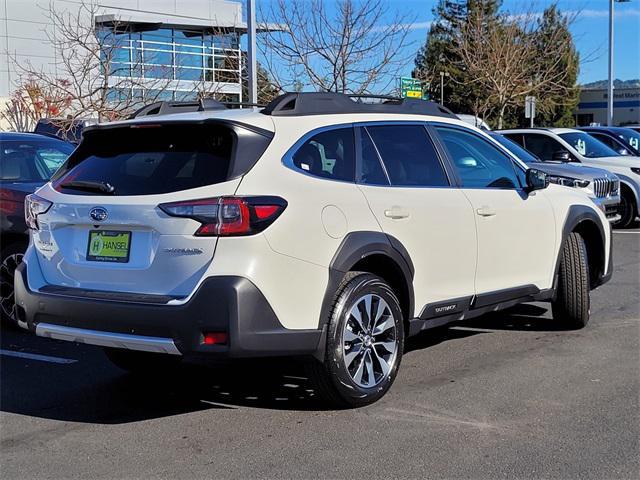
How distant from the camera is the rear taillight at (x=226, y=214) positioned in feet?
14.7

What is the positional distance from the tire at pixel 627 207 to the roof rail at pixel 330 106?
420 inches

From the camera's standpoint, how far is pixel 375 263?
17.5 ft

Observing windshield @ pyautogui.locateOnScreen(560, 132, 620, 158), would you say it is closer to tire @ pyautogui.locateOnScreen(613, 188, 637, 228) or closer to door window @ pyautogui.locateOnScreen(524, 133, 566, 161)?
door window @ pyautogui.locateOnScreen(524, 133, 566, 161)

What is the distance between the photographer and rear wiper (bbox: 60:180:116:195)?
16.2ft

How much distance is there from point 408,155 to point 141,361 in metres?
2.44

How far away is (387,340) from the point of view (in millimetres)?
5340

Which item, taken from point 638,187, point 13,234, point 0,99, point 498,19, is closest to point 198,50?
point 0,99

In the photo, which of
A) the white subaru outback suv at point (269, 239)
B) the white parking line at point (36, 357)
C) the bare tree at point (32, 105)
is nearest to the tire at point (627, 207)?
the white subaru outback suv at point (269, 239)

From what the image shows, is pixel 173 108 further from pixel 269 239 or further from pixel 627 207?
pixel 627 207

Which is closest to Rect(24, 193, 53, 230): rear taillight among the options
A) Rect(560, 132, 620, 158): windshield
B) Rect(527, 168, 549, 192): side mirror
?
Rect(527, 168, 549, 192): side mirror

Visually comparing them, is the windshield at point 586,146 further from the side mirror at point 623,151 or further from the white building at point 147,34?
the white building at point 147,34

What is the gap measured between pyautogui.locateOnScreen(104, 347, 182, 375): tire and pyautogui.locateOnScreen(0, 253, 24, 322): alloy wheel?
1804 millimetres

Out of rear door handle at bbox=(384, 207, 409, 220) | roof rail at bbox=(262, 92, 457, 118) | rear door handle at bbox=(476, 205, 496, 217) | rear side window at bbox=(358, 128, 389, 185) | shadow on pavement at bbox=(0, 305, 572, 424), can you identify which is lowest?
shadow on pavement at bbox=(0, 305, 572, 424)

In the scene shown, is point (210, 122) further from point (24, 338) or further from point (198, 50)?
point (198, 50)
